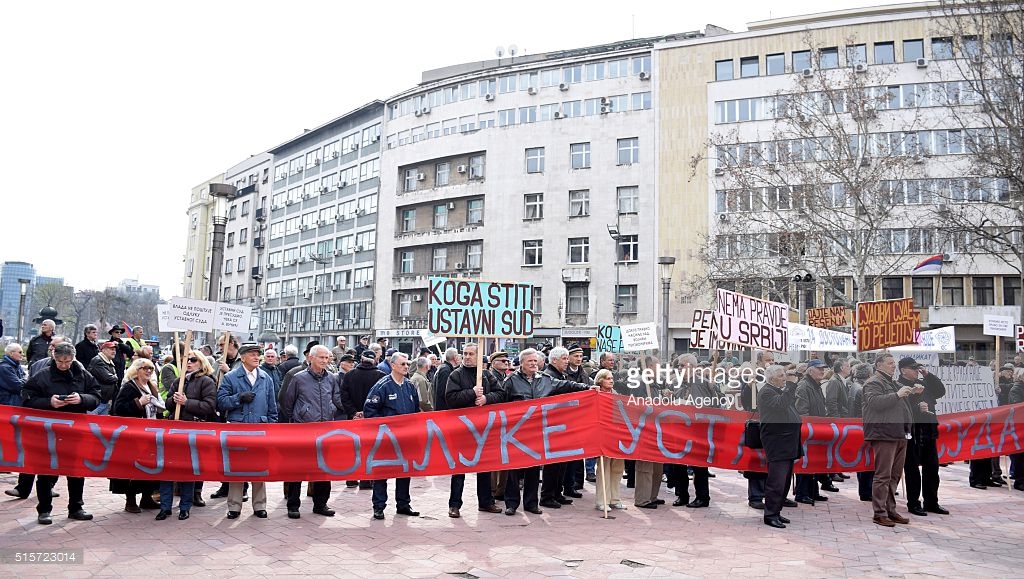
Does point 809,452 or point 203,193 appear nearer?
point 809,452

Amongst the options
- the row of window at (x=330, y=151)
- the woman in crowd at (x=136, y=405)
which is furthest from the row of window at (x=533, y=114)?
the woman in crowd at (x=136, y=405)

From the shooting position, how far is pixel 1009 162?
20891 mm

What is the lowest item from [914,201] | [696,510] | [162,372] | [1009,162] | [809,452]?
[696,510]

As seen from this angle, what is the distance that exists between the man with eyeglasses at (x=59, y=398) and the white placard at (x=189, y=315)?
1.80 metres

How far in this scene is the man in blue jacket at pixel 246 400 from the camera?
8656 mm

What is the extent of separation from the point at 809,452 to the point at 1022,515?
2678 millimetres

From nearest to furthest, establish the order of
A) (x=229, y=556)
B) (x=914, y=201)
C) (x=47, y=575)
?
(x=47, y=575)
(x=229, y=556)
(x=914, y=201)

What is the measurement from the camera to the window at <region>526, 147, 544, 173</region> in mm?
50969

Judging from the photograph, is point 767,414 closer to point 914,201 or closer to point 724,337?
point 724,337

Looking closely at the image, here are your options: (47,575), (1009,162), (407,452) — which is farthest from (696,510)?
(1009,162)

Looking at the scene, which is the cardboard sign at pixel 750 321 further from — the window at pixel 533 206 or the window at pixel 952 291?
the window at pixel 533 206

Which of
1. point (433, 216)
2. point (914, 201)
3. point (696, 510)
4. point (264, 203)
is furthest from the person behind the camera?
point (264, 203)

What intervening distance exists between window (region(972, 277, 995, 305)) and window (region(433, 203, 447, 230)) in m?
33.2

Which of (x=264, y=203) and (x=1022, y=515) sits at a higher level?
(x=264, y=203)
